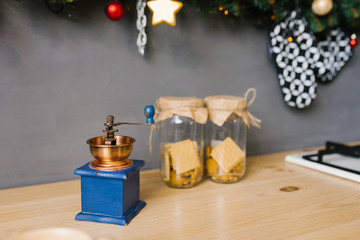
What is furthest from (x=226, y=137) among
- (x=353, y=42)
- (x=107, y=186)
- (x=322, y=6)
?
(x=353, y=42)

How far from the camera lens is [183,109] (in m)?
0.86

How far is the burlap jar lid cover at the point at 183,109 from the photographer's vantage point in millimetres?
856

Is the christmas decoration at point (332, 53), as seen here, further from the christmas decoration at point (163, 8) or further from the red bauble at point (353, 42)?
the christmas decoration at point (163, 8)

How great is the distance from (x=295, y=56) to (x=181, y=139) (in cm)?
61

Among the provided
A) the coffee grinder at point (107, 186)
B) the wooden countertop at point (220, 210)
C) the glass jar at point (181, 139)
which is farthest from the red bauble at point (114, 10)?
the wooden countertop at point (220, 210)

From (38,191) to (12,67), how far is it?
36 cm

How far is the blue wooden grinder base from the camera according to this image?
0.68 metres

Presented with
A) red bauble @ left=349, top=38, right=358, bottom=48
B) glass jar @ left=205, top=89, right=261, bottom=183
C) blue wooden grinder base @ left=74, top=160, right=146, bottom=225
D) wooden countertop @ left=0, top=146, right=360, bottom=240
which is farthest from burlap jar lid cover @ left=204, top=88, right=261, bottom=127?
red bauble @ left=349, top=38, right=358, bottom=48

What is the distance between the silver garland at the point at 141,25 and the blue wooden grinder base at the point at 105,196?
0.45 m

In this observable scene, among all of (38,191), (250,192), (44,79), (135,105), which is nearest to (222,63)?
(135,105)

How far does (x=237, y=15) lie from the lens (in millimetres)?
1085

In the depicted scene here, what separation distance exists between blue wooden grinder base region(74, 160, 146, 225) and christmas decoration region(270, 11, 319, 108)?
31.3 inches

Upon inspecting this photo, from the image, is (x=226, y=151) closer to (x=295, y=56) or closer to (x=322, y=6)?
(x=295, y=56)

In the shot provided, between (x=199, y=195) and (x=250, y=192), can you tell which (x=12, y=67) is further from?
(x=250, y=192)
